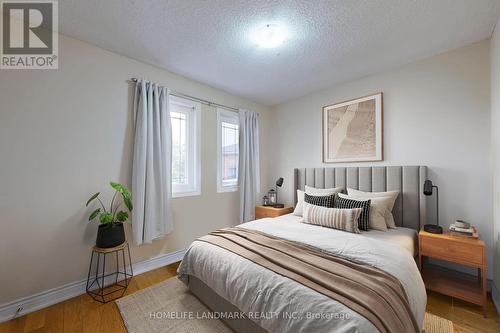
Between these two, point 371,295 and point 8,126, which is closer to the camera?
point 371,295

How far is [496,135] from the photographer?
181 centimetres

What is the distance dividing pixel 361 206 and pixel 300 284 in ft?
4.79

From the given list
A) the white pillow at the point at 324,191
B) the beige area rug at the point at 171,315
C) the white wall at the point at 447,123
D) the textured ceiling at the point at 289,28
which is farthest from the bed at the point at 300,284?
the textured ceiling at the point at 289,28

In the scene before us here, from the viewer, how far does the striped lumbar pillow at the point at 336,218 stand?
6.90ft

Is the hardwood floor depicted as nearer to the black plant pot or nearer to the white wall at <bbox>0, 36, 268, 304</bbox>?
the white wall at <bbox>0, 36, 268, 304</bbox>

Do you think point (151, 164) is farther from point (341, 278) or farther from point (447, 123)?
point (447, 123)

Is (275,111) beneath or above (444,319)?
above

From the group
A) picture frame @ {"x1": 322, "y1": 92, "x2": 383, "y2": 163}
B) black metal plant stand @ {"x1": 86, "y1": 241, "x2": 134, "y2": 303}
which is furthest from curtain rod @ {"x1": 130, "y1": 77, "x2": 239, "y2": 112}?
black metal plant stand @ {"x1": 86, "y1": 241, "x2": 134, "y2": 303}

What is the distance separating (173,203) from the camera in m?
2.76

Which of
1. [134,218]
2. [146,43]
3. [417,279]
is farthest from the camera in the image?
[134,218]

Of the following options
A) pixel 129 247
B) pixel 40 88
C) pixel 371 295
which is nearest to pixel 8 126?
pixel 40 88

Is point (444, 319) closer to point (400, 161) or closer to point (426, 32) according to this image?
point (400, 161)

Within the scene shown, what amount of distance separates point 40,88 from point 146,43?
1.04m

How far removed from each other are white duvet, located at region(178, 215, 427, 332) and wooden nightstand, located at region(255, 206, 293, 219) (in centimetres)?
128
